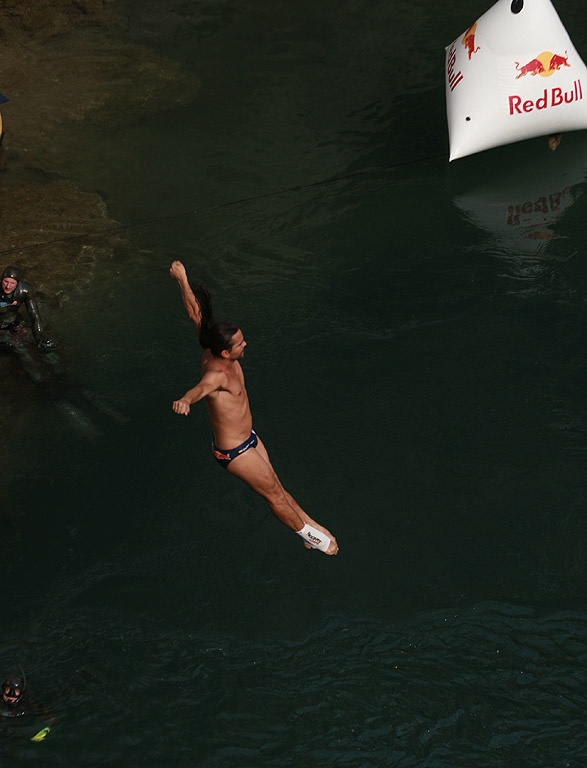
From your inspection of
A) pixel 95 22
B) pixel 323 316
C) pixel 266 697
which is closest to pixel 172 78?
pixel 95 22

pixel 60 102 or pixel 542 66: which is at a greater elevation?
pixel 60 102

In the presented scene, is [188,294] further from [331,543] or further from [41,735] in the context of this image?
[41,735]

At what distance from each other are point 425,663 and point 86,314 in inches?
207

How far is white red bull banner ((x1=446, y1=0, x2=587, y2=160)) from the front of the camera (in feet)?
29.3

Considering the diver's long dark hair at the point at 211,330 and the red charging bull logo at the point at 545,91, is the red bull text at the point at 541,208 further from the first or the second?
the diver's long dark hair at the point at 211,330

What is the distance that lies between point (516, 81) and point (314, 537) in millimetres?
5847

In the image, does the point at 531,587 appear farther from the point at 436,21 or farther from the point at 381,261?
the point at 436,21

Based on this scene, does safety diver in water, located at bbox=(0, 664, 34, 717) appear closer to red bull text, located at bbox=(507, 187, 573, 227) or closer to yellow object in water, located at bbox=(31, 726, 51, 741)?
yellow object in water, located at bbox=(31, 726, 51, 741)

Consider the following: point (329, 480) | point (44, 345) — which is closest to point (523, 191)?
point (329, 480)

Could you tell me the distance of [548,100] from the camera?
9078 mm

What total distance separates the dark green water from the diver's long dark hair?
2109mm

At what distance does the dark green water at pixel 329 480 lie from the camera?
559cm

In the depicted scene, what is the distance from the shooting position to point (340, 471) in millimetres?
6918

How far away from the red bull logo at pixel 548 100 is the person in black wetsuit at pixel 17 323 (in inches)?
223
